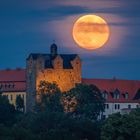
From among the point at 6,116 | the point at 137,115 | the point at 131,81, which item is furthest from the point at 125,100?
the point at 137,115

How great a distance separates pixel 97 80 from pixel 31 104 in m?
12.0

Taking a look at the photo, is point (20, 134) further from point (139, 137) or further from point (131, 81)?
point (131, 81)

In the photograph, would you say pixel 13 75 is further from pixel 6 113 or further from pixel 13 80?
pixel 6 113

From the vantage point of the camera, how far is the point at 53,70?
15588 cm

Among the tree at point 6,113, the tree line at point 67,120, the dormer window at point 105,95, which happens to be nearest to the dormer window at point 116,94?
the dormer window at point 105,95

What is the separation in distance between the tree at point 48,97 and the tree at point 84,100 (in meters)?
1.08

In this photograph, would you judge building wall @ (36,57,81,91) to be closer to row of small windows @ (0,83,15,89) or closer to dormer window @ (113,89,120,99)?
dormer window @ (113,89,120,99)

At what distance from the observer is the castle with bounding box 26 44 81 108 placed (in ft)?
507

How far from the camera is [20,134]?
100938mm

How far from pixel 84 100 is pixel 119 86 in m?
14.4

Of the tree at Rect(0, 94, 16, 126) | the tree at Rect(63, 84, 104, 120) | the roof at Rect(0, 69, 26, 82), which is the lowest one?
the tree at Rect(0, 94, 16, 126)

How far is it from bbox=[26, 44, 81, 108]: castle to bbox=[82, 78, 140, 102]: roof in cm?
284

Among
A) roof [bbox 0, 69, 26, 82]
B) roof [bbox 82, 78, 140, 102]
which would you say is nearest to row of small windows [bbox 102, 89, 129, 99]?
roof [bbox 82, 78, 140, 102]

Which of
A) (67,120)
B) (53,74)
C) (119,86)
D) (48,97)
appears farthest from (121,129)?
(119,86)
